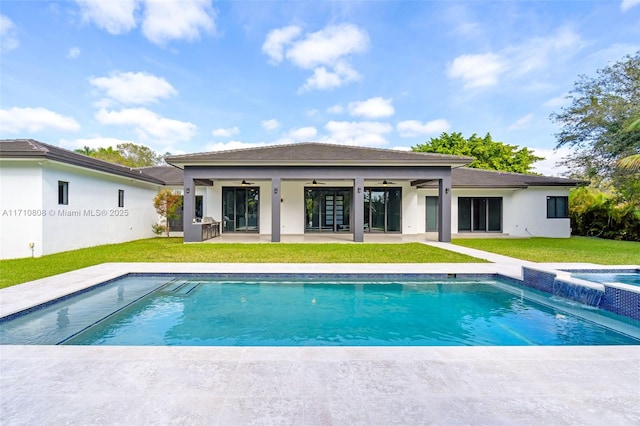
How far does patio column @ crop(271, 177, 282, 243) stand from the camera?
14.1m

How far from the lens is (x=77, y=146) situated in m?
40.4

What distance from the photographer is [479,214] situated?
18.5m

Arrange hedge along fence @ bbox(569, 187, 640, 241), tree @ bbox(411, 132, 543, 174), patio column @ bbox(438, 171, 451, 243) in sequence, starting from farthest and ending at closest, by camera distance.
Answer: tree @ bbox(411, 132, 543, 174), hedge along fence @ bbox(569, 187, 640, 241), patio column @ bbox(438, 171, 451, 243)

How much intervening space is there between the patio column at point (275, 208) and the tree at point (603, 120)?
1389 cm

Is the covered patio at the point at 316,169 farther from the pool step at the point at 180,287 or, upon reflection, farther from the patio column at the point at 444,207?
the pool step at the point at 180,287

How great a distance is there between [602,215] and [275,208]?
18464 millimetres

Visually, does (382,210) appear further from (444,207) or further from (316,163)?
(316,163)

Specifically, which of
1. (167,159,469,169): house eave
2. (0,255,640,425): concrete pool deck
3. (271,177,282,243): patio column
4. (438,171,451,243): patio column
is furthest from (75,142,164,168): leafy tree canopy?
(0,255,640,425): concrete pool deck

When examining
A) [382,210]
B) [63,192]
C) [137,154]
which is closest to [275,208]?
[382,210]

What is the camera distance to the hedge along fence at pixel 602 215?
1683 centimetres

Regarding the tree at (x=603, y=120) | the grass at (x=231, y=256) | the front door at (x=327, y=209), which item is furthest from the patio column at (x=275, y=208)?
the tree at (x=603, y=120)

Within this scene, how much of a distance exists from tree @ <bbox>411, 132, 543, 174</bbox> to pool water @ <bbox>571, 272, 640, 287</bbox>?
956 inches

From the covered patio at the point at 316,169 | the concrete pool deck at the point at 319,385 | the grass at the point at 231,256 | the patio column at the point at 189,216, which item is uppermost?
the covered patio at the point at 316,169

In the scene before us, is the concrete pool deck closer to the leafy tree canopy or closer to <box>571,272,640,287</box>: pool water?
<box>571,272,640,287</box>: pool water
